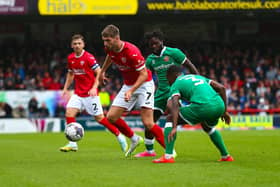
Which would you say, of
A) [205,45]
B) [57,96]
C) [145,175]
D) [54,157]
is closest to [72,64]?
[54,157]

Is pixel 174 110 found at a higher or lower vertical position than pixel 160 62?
lower

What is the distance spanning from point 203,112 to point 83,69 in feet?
16.1

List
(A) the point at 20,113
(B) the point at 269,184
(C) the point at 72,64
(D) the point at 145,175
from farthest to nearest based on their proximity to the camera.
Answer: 1. (A) the point at 20,113
2. (C) the point at 72,64
3. (D) the point at 145,175
4. (B) the point at 269,184

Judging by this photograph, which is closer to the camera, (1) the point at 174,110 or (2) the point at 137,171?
(2) the point at 137,171

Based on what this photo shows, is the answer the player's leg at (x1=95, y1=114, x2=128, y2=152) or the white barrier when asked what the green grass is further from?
the white barrier

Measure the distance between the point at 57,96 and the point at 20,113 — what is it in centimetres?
185

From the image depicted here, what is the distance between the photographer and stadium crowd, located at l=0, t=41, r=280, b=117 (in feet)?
103

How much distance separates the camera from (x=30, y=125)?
28.7 metres

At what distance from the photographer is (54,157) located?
1243 cm

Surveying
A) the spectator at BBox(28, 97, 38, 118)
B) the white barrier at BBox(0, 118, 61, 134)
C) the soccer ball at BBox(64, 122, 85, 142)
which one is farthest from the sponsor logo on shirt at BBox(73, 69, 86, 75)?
the spectator at BBox(28, 97, 38, 118)

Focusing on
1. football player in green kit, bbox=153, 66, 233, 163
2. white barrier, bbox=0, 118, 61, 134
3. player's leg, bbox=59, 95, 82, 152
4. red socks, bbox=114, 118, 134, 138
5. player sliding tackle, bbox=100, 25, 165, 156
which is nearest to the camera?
football player in green kit, bbox=153, 66, 233, 163

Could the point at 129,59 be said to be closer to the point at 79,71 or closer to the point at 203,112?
the point at 203,112

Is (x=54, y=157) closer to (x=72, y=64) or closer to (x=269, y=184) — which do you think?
(x=72, y=64)

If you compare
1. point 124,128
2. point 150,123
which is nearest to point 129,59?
point 150,123
